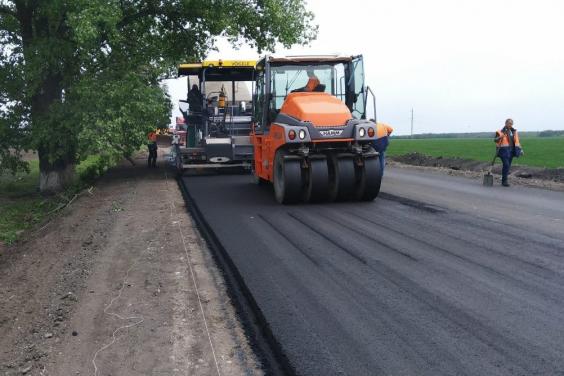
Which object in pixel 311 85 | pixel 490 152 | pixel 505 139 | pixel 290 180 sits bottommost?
pixel 490 152

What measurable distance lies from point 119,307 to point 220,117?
12354 mm

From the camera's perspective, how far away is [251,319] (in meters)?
4.70

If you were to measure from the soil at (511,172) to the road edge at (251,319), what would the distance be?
10085 millimetres

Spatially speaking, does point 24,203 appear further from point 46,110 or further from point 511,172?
point 511,172

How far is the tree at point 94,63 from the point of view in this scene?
15.1 meters

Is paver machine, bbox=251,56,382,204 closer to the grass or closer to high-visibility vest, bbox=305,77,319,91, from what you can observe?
high-visibility vest, bbox=305,77,319,91

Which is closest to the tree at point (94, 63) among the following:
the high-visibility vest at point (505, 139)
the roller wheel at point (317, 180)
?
the roller wheel at point (317, 180)

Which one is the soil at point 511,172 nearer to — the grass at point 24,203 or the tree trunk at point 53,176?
the grass at point 24,203

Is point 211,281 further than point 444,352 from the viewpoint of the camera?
Yes

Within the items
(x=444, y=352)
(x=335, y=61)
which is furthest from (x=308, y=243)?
(x=335, y=61)

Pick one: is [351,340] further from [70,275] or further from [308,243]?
[70,275]

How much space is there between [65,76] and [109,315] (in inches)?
523

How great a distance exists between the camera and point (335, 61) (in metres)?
11.2

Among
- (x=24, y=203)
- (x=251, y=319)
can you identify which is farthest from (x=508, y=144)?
(x=24, y=203)
